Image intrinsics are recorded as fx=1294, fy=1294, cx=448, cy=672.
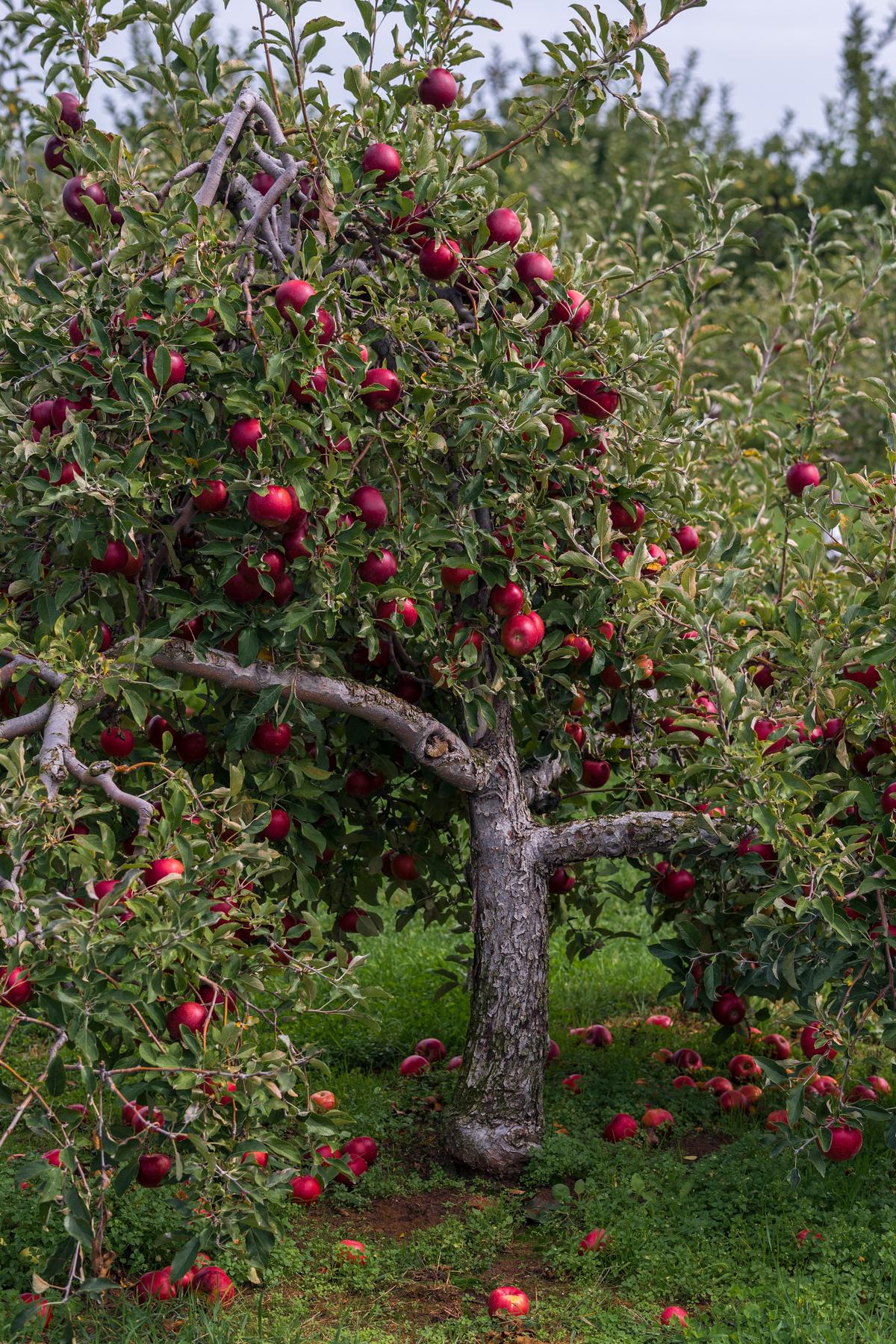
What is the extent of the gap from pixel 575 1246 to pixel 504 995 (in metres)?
0.63

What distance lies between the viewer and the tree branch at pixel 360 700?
9.50ft

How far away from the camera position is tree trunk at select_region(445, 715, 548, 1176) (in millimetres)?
3307

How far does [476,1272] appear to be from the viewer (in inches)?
115

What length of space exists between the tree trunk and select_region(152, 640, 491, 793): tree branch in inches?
5.6

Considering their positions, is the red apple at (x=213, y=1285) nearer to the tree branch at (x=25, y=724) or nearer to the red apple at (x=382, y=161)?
the tree branch at (x=25, y=724)

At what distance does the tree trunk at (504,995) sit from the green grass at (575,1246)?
95 millimetres

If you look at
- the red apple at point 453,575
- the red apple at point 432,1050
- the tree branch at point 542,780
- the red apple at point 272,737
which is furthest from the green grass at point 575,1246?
the red apple at point 453,575

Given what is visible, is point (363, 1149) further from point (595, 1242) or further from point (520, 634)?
point (520, 634)

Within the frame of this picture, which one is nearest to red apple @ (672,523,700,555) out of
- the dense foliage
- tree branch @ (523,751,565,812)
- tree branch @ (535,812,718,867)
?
the dense foliage

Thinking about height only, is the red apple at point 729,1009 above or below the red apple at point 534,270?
below

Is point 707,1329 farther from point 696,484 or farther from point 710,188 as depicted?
point 710,188

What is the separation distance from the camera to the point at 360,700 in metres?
3.06

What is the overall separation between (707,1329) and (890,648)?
1.44 metres

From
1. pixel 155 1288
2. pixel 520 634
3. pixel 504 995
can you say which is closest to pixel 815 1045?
pixel 504 995
